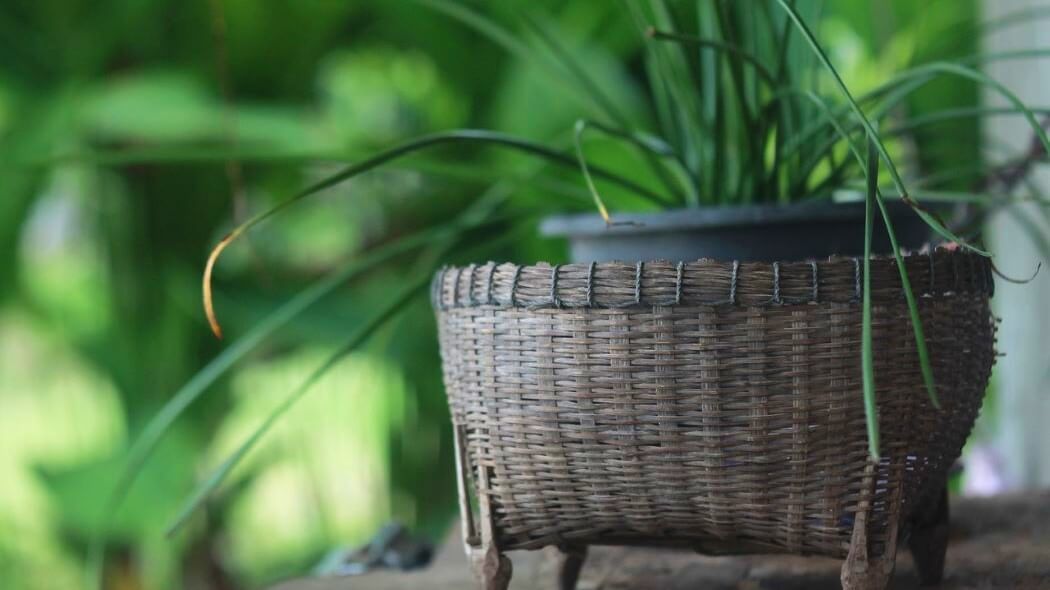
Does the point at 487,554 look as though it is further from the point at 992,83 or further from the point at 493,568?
the point at 992,83

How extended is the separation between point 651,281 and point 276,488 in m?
1.42

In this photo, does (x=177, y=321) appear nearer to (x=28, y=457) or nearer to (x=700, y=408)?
(x=28, y=457)

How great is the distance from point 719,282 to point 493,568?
19 centimetres

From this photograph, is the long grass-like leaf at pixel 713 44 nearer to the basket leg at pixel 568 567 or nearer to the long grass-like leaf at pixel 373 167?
the long grass-like leaf at pixel 373 167

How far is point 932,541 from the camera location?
570mm

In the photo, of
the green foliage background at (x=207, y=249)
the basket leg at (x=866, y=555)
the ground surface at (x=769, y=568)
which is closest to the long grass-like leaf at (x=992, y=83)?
the basket leg at (x=866, y=555)

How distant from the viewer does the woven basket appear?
443mm

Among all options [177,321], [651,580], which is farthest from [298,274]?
[651,580]

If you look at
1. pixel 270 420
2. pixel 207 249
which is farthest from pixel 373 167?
pixel 207 249

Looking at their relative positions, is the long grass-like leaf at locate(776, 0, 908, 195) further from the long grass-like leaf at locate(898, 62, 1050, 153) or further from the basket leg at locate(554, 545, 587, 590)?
the basket leg at locate(554, 545, 587, 590)

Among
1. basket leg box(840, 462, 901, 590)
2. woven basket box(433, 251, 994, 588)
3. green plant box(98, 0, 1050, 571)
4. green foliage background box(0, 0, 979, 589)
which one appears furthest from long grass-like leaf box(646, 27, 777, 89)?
green foliage background box(0, 0, 979, 589)

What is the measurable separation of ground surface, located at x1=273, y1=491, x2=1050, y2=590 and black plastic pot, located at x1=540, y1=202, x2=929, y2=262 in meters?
0.20

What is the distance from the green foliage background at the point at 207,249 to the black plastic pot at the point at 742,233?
661mm

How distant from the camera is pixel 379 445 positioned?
1.55m
